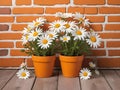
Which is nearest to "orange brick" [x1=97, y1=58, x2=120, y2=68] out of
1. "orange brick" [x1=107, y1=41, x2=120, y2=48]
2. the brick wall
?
the brick wall

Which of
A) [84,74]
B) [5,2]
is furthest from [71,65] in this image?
[5,2]

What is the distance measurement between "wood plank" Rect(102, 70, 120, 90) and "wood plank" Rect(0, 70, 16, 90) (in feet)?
2.08

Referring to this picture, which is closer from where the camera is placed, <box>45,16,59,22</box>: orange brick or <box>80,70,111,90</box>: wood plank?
<box>80,70,111,90</box>: wood plank

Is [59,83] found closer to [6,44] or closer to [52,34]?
[52,34]

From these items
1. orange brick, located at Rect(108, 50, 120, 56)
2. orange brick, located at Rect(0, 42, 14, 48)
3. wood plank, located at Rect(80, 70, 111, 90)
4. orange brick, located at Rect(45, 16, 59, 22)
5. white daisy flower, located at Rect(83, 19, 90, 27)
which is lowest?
wood plank, located at Rect(80, 70, 111, 90)

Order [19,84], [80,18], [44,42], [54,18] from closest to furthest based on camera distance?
[19,84] < [44,42] < [80,18] < [54,18]

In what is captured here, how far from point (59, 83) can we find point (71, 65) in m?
0.18

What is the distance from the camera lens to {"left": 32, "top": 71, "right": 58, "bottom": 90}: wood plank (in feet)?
4.25

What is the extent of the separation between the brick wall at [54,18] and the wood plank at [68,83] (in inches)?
14.0

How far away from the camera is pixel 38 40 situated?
1487mm

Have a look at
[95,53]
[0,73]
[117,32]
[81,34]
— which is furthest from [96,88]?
[0,73]

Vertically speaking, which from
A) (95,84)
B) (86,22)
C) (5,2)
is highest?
(5,2)

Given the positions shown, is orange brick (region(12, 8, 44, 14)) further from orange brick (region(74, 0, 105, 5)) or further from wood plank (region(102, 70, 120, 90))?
wood plank (region(102, 70, 120, 90))

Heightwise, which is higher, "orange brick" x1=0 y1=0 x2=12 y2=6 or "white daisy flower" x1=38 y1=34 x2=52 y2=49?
"orange brick" x1=0 y1=0 x2=12 y2=6
